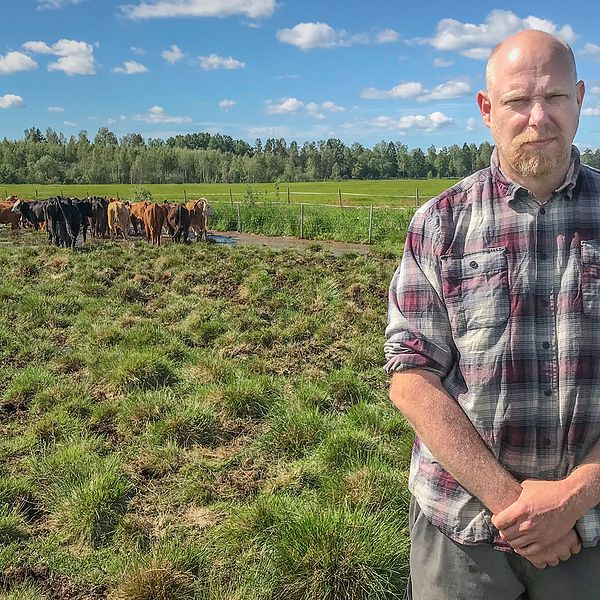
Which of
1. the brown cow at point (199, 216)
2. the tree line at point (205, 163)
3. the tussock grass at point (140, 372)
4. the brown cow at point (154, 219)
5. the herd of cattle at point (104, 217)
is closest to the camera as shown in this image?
the tussock grass at point (140, 372)

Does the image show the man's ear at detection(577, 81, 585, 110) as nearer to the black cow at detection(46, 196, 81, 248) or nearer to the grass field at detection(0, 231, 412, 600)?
the grass field at detection(0, 231, 412, 600)

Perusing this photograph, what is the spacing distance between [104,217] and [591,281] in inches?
864

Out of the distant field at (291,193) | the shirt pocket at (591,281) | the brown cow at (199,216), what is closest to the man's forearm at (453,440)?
the shirt pocket at (591,281)

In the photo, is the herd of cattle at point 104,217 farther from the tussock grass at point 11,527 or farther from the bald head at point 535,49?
the bald head at point 535,49

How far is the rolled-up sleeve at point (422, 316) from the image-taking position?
1.70 m

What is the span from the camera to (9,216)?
81.4 feet

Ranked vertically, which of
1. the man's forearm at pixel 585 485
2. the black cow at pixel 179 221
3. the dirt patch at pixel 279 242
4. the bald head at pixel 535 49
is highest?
the bald head at pixel 535 49

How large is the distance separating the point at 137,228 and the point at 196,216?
15.8 ft

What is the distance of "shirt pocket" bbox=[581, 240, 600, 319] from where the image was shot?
1604 millimetres

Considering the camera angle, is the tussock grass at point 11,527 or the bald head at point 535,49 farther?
the tussock grass at point 11,527

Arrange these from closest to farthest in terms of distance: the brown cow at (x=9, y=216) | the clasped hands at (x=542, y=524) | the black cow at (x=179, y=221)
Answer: the clasped hands at (x=542, y=524) < the black cow at (x=179, y=221) < the brown cow at (x=9, y=216)

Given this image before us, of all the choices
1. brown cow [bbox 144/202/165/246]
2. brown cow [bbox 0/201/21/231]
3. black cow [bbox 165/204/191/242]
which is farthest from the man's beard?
brown cow [bbox 0/201/21/231]

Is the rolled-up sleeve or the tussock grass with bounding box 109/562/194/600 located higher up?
the rolled-up sleeve

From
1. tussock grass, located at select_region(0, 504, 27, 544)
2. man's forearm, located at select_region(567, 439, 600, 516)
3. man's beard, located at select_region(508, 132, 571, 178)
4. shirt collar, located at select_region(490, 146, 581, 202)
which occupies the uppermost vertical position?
man's beard, located at select_region(508, 132, 571, 178)
